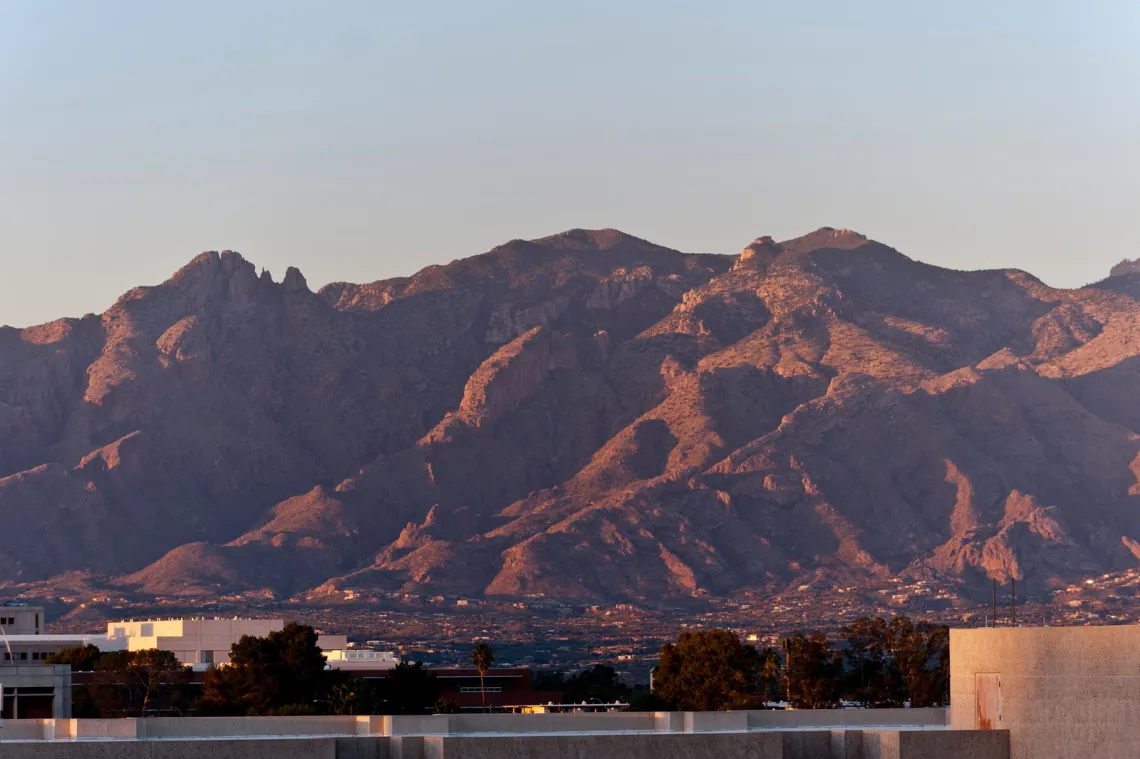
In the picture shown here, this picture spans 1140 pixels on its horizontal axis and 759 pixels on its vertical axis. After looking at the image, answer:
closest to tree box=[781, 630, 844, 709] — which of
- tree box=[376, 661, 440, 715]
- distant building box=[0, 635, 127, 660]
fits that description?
tree box=[376, 661, 440, 715]

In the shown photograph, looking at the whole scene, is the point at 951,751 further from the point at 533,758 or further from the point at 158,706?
the point at 158,706

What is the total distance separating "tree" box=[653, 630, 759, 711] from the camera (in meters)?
152

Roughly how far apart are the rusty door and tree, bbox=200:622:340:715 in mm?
107969

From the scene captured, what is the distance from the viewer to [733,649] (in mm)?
158125

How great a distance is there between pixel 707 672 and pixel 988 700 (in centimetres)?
12642

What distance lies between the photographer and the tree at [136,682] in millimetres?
149875

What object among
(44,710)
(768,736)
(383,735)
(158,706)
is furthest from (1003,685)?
(158,706)

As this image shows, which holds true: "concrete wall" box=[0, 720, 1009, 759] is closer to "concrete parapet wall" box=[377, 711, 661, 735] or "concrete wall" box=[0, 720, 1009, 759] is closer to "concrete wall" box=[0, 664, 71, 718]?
"concrete parapet wall" box=[377, 711, 661, 735]

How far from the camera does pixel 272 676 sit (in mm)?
140875

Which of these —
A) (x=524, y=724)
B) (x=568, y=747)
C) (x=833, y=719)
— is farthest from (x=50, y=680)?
(x=568, y=747)

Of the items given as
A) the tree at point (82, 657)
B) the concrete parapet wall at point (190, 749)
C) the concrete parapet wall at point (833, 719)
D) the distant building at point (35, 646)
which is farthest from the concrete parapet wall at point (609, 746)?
the distant building at point (35, 646)

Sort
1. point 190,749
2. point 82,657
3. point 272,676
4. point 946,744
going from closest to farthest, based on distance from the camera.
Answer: point 190,749, point 946,744, point 272,676, point 82,657

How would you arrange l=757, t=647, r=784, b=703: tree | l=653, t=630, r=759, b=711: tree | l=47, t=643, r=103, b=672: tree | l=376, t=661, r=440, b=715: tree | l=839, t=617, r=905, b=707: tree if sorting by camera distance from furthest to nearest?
1. l=47, t=643, r=103, b=672: tree
2. l=376, t=661, r=440, b=715: tree
3. l=653, t=630, r=759, b=711: tree
4. l=757, t=647, r=784, b=703: tree
5. l=839, t=617, r=905, b=707: tree

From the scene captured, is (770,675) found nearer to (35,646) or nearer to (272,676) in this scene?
(272,676)
